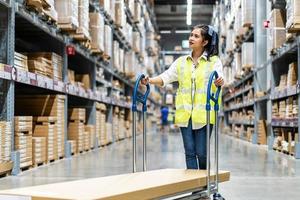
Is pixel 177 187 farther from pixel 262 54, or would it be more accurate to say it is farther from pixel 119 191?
pixel 262 54

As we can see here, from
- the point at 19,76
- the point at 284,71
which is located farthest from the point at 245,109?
the point at 19,76

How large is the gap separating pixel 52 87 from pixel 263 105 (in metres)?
8.39

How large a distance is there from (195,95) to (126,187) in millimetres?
1396

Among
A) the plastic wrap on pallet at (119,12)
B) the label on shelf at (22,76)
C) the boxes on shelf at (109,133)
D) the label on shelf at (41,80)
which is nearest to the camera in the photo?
the label on shelf at (22,76)

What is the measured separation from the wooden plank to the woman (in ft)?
0.88

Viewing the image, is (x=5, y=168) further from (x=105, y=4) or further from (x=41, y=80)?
(x=105, y=4)

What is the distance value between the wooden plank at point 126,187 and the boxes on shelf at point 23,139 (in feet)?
9.79

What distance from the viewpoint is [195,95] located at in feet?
14.1

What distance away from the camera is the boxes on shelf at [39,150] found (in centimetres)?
717

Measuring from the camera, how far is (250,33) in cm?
1474

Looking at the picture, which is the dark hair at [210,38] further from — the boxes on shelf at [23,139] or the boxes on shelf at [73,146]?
the boxes on shelf at [73,146]

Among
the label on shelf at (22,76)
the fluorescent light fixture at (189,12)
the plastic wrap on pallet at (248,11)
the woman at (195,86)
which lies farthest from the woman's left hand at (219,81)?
the fluorescent light fixture at (189,12)

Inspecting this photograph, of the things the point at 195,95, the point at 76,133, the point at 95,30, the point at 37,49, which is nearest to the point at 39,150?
the point at 76,133

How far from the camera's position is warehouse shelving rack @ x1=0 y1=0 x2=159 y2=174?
6094mm
